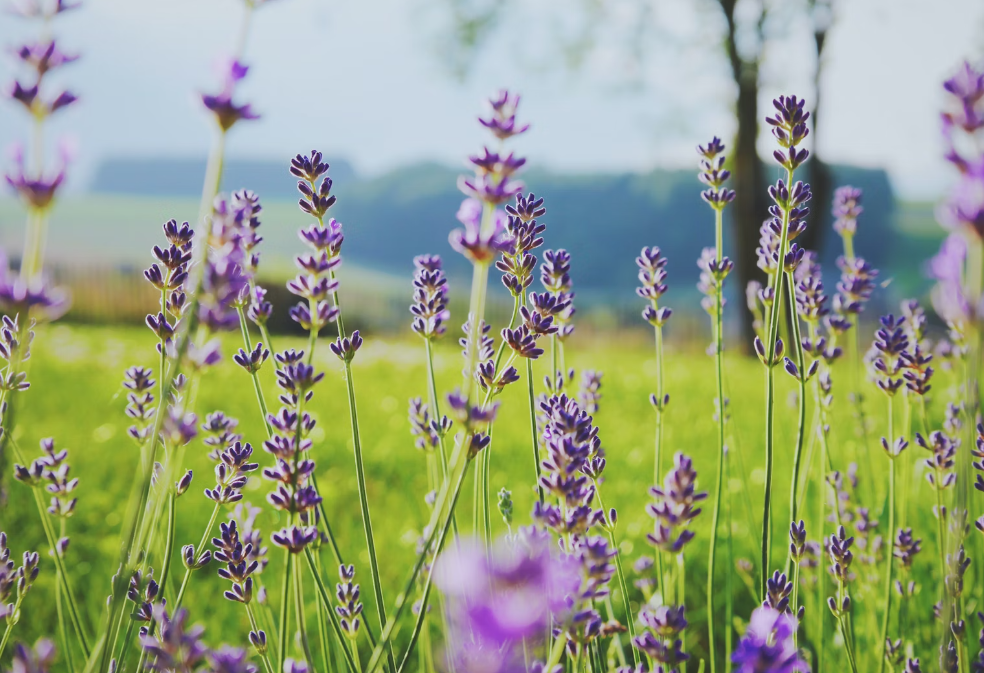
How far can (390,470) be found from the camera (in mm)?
4250

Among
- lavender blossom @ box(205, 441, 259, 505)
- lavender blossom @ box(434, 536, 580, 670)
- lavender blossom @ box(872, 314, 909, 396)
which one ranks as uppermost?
lavender blossom @ box(872, 314, 909, 396)

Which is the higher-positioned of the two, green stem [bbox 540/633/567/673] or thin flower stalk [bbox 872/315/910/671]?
thin flower stalk [bbox 872/315/910/671]

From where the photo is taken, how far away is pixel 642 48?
14.7 meters

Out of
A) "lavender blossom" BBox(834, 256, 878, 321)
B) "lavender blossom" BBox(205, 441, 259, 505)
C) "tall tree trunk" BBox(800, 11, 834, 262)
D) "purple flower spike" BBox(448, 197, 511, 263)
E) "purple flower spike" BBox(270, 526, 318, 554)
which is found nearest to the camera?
"purple flower spike" BBox(448, 197, 511, 263)

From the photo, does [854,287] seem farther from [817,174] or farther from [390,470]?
[817,174]

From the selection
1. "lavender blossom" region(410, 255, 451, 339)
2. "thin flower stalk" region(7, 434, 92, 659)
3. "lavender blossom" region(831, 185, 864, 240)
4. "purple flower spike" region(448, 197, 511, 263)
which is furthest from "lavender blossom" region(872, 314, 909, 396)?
"thin flower stalk" region(7, 434, 92, 659)

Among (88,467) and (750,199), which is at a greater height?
(750,199)

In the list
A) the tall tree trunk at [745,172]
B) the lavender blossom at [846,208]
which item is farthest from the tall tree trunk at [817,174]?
the lavender blossom at [846,208]

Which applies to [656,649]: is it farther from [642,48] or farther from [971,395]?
[642,48]

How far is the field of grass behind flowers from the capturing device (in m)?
2.74

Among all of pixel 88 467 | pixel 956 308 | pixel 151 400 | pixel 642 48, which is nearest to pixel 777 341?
pixel 956 308

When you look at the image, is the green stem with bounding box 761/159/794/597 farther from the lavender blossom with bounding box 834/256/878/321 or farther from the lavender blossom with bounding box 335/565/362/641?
the lavender blossom with bounding box 335/565/362/641

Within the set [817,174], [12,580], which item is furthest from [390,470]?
[817,174]

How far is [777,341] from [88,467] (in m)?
4.02
